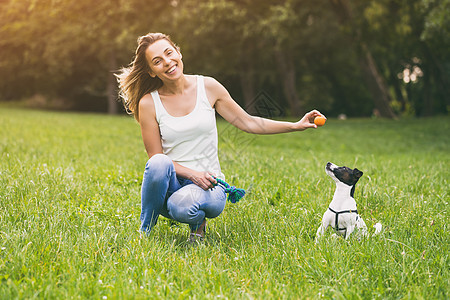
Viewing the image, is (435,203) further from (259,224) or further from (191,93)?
(191,93)

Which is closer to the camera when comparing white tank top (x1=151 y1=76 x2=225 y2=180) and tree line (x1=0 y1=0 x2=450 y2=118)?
white tank top (x1=151 y1=76 x2=225 y2=180)

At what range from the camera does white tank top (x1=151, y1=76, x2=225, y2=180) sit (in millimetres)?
3252

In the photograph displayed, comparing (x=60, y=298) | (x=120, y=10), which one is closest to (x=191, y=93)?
(x=60, y=298)

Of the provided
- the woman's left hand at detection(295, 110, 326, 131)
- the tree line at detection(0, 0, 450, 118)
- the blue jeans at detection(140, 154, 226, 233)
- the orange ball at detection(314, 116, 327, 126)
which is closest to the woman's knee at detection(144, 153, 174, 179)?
the blue jeans at detection(140, 154, 226, 233)

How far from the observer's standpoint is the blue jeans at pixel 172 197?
9.90 ft

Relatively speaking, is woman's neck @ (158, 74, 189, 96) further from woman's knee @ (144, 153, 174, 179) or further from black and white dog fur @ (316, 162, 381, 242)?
black and white dog fur @ (316, 162, 381, 242)

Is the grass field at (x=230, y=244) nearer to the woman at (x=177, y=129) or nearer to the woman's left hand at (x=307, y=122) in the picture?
the woman at (x=177, y=129)

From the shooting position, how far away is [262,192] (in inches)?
176

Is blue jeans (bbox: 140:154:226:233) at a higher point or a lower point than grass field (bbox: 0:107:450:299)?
Result: higher

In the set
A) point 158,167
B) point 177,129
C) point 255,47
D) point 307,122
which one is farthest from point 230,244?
point 255,47

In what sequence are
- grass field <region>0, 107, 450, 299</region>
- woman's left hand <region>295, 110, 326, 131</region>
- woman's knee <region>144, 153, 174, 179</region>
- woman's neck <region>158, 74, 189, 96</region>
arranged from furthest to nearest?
woman's neck <region>158, 74, 189, 96</region>
woman's left hand <region>295, 110, 326, 131</region>
woman's knee <region>144, 153, 174, 179</region>
grass field <region>0, 107, 450, 299</region>

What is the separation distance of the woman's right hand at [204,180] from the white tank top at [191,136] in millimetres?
128

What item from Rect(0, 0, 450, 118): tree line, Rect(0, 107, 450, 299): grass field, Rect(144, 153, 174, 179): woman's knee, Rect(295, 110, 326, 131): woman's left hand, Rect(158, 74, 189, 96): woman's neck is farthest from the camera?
Rect(0, 0, 450, 118): tree line

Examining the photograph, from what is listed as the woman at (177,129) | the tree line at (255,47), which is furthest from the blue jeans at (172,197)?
the tree line at (255,47)
